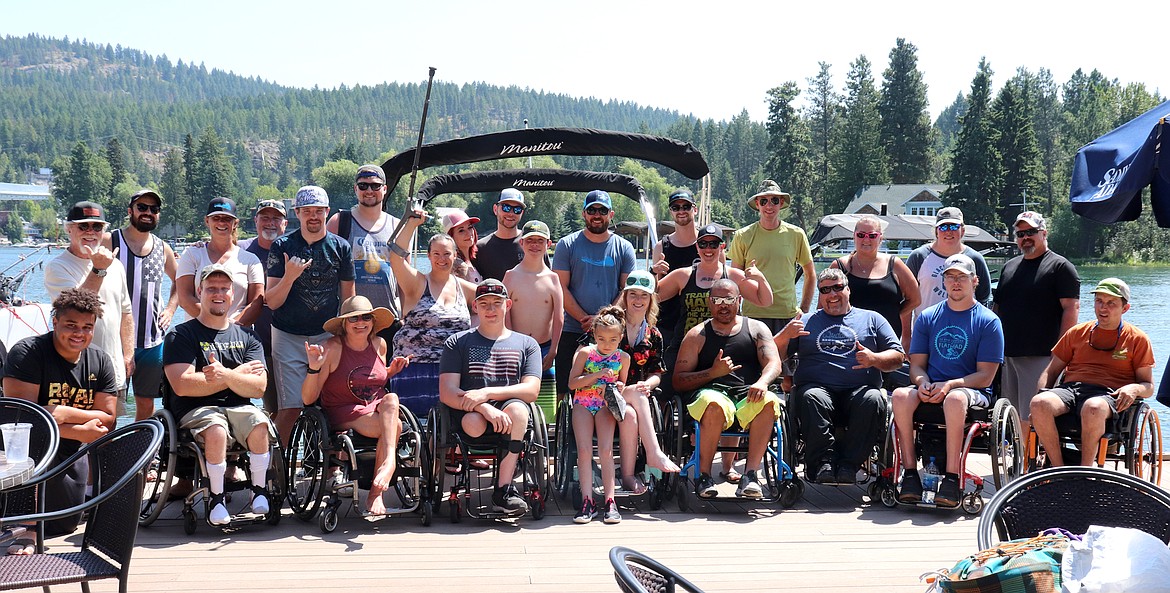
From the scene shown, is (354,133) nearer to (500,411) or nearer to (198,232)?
(198,232)

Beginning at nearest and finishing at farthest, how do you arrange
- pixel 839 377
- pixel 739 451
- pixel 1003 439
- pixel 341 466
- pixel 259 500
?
pixel 259 500, pixel 341 466, pixel 1003 439, pixel 739 451, pixel 839 377

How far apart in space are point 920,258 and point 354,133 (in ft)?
553

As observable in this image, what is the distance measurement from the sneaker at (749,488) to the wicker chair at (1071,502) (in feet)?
6.68

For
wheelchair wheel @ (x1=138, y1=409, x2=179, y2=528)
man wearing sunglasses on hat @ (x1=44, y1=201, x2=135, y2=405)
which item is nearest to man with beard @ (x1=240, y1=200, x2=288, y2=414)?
man wearing sunglasses on hat @ (x1=44, y1=201, x2=135, y2=405)

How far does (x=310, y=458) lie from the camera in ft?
14.3

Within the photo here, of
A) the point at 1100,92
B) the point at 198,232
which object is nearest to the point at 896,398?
the point at 1100,92

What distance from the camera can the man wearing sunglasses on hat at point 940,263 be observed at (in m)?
5.36

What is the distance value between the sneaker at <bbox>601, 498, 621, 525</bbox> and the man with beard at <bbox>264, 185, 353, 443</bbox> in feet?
5.07

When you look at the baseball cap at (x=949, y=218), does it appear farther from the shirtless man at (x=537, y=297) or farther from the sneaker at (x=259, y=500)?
the sneaker at (x=259, y=500)

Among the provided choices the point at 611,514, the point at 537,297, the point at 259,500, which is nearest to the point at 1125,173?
the point at 611,514

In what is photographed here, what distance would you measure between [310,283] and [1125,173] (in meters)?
3.47

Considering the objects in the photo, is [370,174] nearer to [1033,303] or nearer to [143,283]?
[143,283]

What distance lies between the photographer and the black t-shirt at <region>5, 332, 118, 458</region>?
12.5 feet

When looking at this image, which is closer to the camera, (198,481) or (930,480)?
(198,481)
